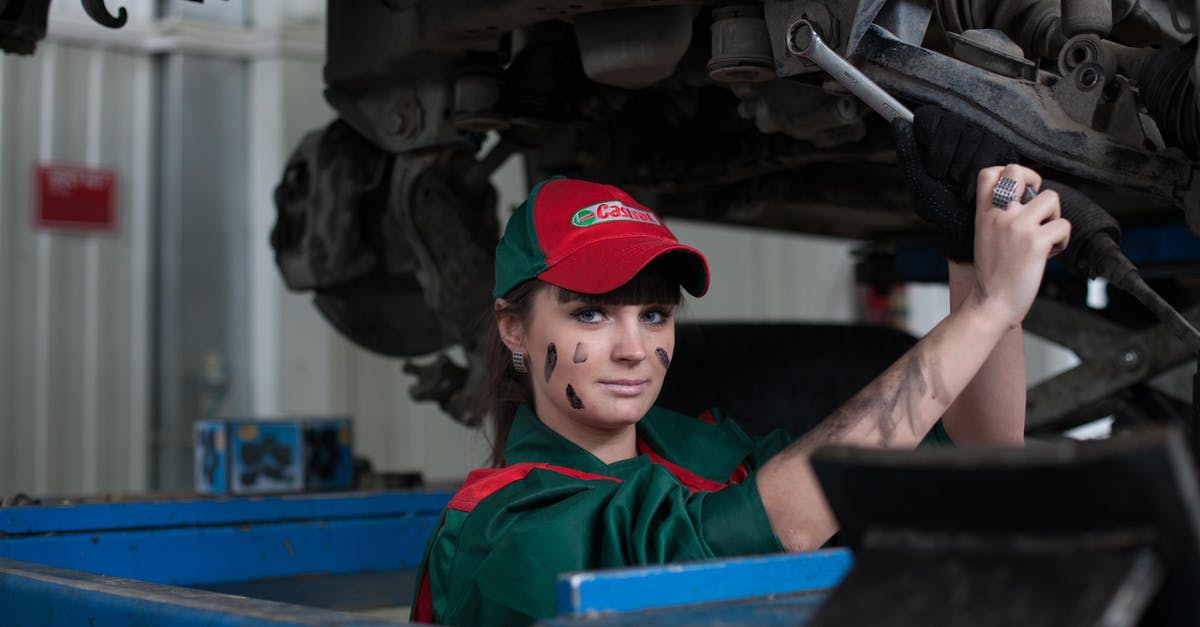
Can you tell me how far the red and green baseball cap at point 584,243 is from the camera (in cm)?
139

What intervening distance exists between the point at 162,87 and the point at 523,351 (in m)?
4.10

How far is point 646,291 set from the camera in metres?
1.44

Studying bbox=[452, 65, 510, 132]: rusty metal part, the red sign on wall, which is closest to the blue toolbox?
bbox=[452, 65, 510, 132]: rusty metal part

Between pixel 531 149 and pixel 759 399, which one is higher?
pixel 531 149

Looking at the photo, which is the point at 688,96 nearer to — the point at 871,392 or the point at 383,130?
the point at 383,130

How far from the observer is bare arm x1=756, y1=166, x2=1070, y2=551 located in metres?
1.15

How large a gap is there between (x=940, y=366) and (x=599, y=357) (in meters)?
0.36

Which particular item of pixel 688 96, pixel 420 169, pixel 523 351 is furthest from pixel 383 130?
pixel 523 351

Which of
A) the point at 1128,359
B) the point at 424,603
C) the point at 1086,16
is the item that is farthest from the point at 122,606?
the point at 1128,359

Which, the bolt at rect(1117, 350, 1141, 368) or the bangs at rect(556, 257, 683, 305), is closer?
the bangs at rect(556, 257, 683, 305)

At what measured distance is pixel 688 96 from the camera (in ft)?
8.16

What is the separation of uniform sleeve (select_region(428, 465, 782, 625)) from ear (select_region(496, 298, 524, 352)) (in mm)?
284

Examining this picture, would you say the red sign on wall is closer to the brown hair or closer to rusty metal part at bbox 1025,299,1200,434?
rusty metal part at bbox 1025,299,1200,434

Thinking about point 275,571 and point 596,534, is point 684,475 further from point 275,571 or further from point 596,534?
point 275,571
